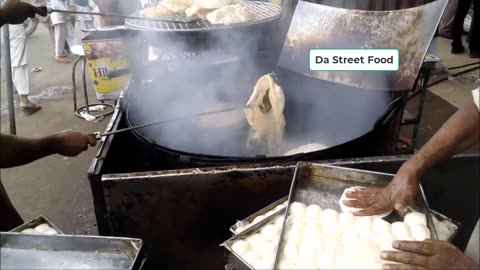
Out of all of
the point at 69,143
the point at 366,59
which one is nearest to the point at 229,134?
the point at 366,59

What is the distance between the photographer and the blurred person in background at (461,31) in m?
7.21

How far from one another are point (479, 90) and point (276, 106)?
57.7 inches

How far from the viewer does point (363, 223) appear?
160 centimetres

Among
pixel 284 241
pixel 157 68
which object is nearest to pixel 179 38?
pixel 157 68

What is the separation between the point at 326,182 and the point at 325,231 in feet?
0.87

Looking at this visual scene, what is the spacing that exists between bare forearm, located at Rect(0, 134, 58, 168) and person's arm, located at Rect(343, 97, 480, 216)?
4.85 feet

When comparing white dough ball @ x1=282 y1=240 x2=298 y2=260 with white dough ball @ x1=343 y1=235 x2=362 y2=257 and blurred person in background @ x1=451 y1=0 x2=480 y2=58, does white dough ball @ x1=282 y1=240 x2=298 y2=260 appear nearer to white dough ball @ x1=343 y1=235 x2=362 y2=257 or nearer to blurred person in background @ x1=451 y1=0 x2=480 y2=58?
white dough ball @ x1=343 y1=235 x2=362 y2=257

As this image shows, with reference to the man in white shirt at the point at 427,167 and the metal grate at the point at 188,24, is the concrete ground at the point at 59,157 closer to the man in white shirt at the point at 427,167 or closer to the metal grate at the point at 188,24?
the metal grate at the point at 188,24

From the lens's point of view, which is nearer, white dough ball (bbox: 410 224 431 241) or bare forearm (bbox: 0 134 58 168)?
white dough ball (bbox: 410 224 431 241)

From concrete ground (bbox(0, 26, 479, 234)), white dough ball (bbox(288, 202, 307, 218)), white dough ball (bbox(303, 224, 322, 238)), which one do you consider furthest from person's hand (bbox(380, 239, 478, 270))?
concrete ground (bbox(0, 26, 479, 234))

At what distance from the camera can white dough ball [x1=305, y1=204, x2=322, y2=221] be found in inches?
64.7

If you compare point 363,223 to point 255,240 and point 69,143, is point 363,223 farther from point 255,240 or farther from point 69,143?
point 69,143

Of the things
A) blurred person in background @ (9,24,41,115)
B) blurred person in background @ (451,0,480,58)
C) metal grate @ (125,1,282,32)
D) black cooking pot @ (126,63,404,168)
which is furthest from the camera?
blurred person in background @ (451,0,480,58)

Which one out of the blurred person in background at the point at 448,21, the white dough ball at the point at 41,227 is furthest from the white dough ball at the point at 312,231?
the blurred person in background at the point at 448,21
